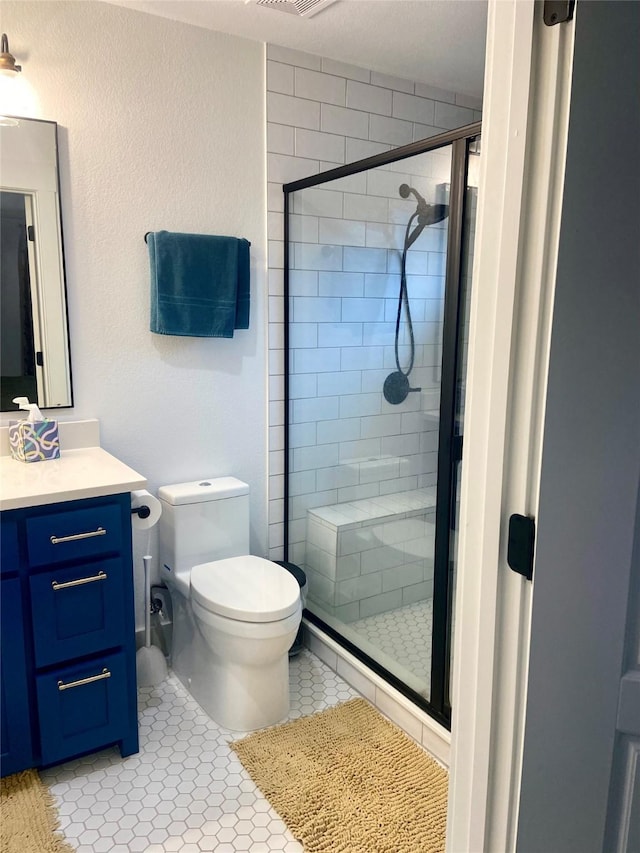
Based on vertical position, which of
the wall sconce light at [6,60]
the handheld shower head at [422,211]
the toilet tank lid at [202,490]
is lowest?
the toilet tank lid at [202,490]

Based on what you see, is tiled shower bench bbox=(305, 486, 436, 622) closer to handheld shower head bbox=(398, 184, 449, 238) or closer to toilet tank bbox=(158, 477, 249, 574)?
toilet tank bbox=(158, 477, 249, 574)

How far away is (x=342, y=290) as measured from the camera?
2.53m

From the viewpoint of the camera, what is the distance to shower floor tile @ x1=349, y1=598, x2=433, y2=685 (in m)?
2.21

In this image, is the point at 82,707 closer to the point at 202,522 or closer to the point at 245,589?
the point at 245,589

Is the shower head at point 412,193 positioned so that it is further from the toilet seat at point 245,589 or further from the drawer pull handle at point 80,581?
the drawer pull handle at point 80,581

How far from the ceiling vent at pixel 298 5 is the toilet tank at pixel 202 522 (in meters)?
1.67

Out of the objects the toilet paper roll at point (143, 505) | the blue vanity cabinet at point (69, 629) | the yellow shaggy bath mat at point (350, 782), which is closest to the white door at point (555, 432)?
the yellow shaggy bath mat at point (350, 782)

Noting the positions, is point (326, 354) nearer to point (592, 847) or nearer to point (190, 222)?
point (190, 222)

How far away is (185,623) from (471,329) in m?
1.77

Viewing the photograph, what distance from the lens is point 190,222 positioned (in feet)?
8.06

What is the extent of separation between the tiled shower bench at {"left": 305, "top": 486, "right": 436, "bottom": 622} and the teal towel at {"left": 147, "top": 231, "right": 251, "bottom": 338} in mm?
857

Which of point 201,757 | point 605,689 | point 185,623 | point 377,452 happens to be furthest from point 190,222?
point 605,689

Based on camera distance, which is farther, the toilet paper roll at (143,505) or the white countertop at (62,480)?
the toilet paper roll at (143,505)

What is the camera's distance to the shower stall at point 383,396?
6.53 ft
